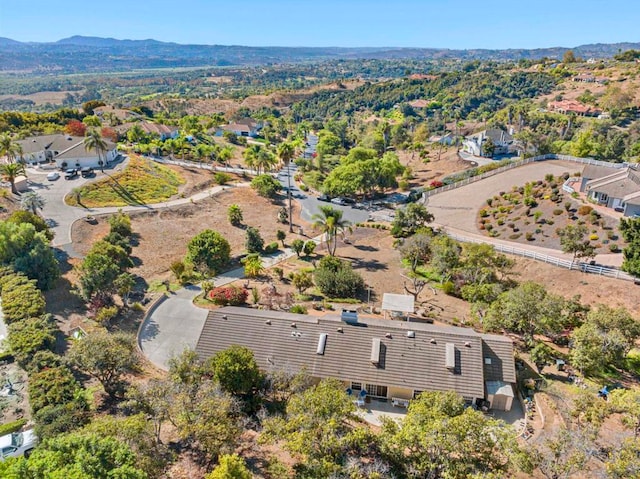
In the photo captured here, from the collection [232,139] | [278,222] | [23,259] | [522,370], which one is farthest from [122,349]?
[232,139]

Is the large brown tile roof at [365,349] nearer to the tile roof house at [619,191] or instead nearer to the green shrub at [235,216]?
the green shrub at [235,216]

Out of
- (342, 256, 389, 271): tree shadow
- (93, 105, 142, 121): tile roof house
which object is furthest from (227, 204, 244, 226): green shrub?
(93, 105, 142, 121): tile roof house

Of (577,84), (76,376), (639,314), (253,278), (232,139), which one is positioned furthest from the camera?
(577,84)

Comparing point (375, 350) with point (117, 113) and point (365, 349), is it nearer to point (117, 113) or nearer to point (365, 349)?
point (365, 349)

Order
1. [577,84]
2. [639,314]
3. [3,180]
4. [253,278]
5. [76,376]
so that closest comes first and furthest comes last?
[76,376], [639,314], [253,278], [3,180], [577,84]

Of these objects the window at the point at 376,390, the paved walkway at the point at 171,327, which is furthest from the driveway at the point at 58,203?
the window at the point at 376,390

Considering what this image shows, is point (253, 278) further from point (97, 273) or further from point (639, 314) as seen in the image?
point (639, 314)
